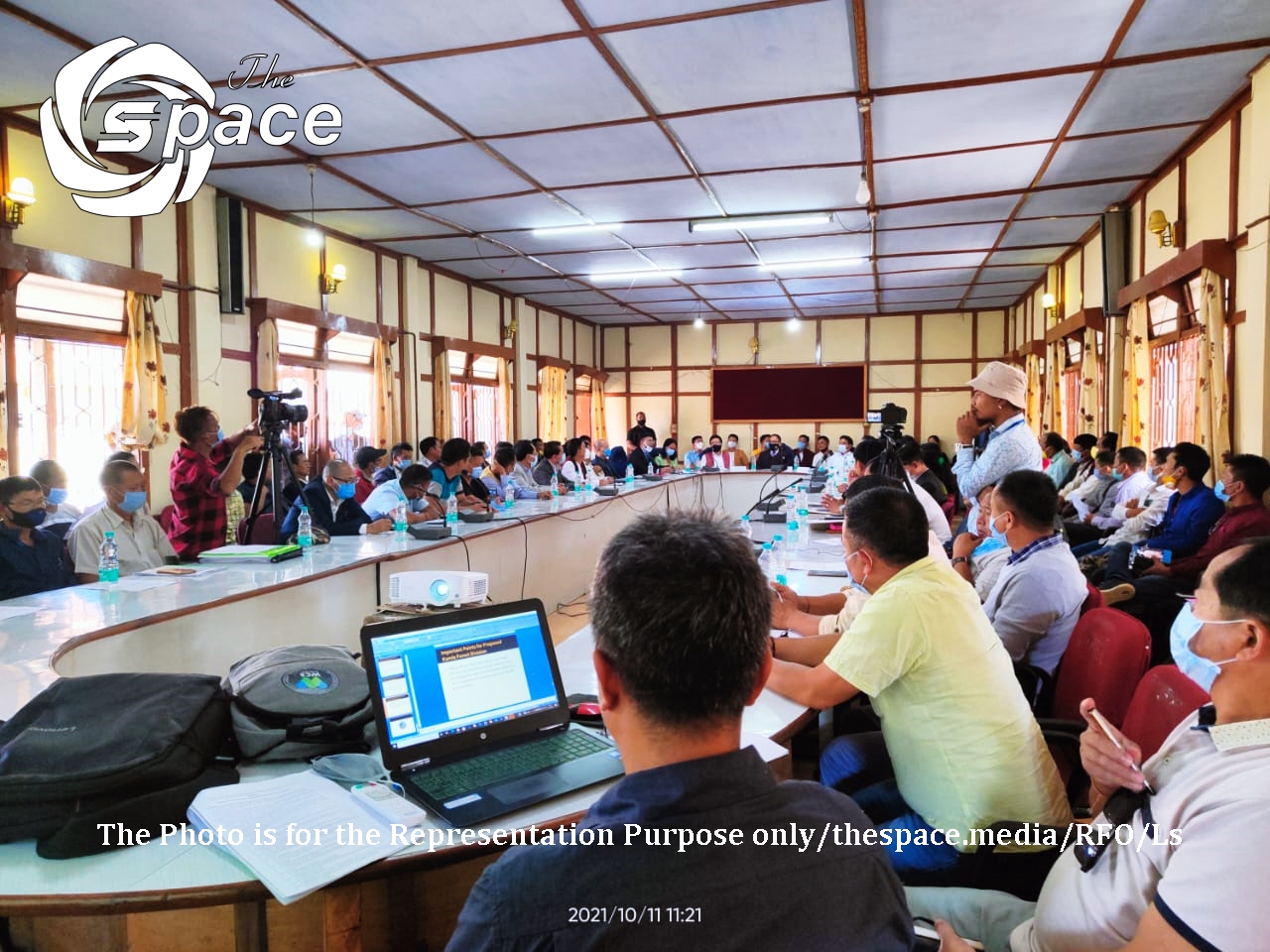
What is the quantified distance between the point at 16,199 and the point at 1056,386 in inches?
376

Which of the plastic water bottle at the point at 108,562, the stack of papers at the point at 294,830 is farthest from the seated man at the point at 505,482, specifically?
the stack of papers at the point at 294,830

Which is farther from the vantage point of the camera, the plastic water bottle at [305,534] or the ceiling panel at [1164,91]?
the ceiling panel at [1164,91]

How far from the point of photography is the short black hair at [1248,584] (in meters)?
1.06

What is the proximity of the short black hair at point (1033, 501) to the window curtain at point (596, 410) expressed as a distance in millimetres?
11101

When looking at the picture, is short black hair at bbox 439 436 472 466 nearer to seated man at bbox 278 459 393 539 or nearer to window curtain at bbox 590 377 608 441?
seated man at bbox 278 459 393 539

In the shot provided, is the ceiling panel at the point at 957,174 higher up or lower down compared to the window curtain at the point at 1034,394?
higher up

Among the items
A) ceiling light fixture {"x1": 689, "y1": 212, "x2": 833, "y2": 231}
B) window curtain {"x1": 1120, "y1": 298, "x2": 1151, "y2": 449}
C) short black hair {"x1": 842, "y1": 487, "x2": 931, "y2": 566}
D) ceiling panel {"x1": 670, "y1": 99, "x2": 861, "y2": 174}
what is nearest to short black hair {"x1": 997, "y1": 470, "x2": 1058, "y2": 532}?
short black hair {"x1": 842, "y1": 487, "x2": 931, "y2": 566}

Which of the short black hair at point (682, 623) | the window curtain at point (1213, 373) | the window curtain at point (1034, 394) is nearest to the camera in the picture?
the short black hair at point (682, 623)

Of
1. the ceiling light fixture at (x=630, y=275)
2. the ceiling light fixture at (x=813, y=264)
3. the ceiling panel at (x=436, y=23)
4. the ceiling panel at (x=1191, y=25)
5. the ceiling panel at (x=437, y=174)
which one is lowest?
the ceiling panel at (x=436, y=23)

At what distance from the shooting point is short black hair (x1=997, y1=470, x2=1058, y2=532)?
8.02ft

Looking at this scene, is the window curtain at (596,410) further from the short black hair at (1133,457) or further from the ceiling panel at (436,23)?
the ceiling panel at (436,23)

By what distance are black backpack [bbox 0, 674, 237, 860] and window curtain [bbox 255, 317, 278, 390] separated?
5.53 m

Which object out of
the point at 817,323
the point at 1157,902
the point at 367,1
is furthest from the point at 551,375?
the point at 1157,902

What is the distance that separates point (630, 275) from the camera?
31.2ft
